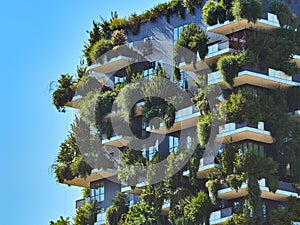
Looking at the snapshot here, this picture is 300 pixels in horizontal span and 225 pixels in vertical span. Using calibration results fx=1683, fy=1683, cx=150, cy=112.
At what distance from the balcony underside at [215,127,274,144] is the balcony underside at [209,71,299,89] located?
287 cm

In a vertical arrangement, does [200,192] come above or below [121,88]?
below

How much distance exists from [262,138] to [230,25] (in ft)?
21.1

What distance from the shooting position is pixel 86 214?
96688 mm

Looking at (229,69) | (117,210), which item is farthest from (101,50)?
(229,69)

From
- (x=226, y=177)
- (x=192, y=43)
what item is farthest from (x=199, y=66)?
(x=226, y=177)

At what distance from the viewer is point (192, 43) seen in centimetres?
9212

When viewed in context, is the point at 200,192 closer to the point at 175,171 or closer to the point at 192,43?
the point at 175,171

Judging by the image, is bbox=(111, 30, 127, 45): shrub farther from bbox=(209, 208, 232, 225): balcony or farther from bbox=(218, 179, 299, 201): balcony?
bbox=(209, 208, 232, 225): balcony

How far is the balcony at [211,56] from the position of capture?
91.2 m

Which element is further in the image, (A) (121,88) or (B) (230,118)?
(A) (121,88)

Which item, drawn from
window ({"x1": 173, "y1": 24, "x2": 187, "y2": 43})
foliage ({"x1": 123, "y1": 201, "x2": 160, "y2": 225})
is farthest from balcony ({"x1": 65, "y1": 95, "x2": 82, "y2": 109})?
foliage ({"x1": 123, "y1": 201, "x2": 160, "y2": 225})

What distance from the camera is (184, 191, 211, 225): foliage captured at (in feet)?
292

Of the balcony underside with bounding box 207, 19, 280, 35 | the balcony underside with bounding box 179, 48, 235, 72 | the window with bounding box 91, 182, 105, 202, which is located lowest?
the window with bounding box 91, 182, 105, 202

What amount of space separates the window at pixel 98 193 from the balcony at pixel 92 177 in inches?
21.5
